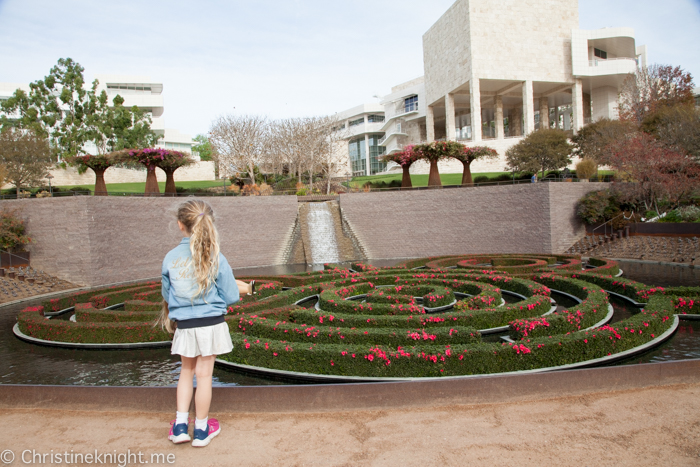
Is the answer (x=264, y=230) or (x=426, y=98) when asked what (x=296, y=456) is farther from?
(x=426, y=98)

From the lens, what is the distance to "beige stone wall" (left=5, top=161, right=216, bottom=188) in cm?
4828

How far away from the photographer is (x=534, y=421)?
507 centimetres

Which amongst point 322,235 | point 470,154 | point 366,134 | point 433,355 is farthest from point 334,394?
point 366,134

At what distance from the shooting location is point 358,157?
87.6 m

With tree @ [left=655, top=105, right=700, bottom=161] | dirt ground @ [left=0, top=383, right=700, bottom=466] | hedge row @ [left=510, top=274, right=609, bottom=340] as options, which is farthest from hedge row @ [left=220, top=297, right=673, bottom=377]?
tree @ [left=655, top=105, right=700, bottom=161]

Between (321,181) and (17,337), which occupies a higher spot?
(321,181)

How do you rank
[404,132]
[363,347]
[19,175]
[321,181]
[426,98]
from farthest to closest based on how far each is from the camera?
[404,132] < [426,98] < [321,181] < [19,175] < [363,347]

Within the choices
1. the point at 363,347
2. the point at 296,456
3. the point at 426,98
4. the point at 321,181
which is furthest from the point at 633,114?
the point at 296,456

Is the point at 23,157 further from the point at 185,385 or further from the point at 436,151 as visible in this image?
the point at 185,385

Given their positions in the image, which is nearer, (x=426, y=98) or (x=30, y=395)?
(x=30, y=395)

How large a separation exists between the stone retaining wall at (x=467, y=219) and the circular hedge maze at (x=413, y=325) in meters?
12.8

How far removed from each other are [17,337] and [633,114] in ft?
168

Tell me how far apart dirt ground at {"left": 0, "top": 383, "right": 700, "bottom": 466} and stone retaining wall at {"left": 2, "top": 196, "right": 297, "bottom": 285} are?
15.3 meters

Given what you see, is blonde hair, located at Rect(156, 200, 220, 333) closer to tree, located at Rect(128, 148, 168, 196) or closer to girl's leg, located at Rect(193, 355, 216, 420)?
girl's leg, located at Rect(193, 355, 216, 420)
